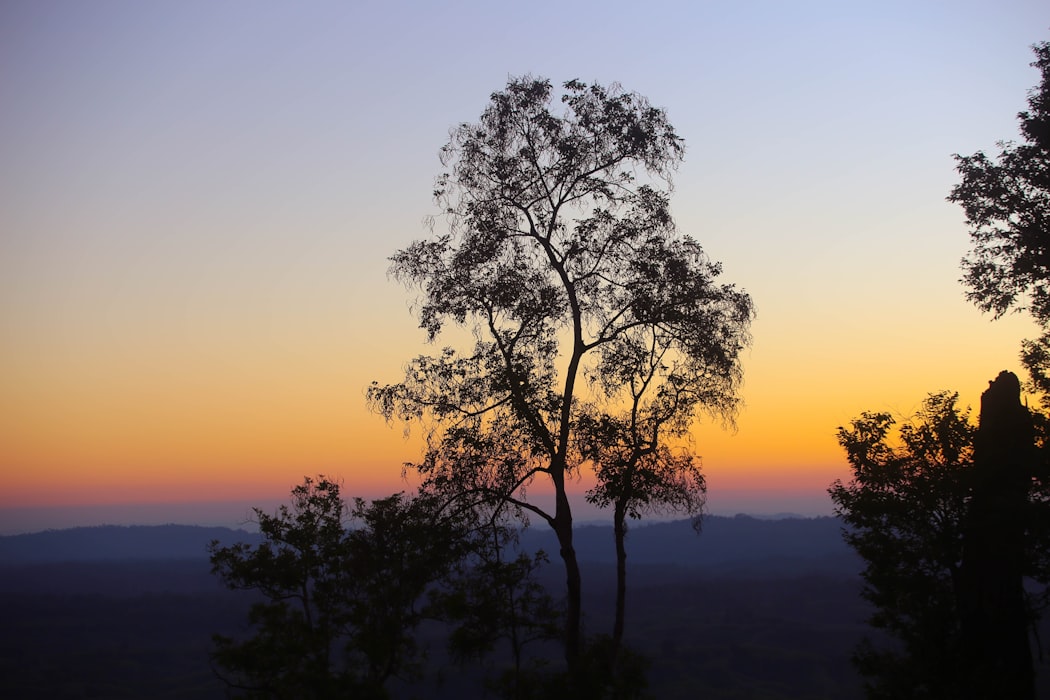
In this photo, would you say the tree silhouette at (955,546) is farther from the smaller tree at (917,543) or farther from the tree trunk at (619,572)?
the tree trunk at (619,572)

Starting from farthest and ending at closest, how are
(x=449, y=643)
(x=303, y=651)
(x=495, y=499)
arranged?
(x=449, y=643) < (x=303, y=651) < (x=495, y=499)

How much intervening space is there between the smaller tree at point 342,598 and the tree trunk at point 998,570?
1350 centimetres

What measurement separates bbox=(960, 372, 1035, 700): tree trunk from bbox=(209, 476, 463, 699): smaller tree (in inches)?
531

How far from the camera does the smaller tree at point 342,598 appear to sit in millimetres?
23609

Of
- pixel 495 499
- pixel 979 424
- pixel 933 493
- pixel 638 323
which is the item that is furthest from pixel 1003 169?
pixel 495 499

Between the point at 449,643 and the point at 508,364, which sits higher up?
the point at 508,364


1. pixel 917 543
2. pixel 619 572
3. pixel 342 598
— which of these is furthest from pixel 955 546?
pixel 342 598

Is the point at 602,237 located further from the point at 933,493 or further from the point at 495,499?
the point at 933,493

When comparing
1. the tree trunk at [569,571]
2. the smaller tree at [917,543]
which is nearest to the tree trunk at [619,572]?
the tree trunk at [569,571]

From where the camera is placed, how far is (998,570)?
2228 centimetres

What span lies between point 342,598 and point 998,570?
1845cm

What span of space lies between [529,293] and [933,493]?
12.3 meters

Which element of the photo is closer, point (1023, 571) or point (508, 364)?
point (1023, 571)

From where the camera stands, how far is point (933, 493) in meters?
23.7
